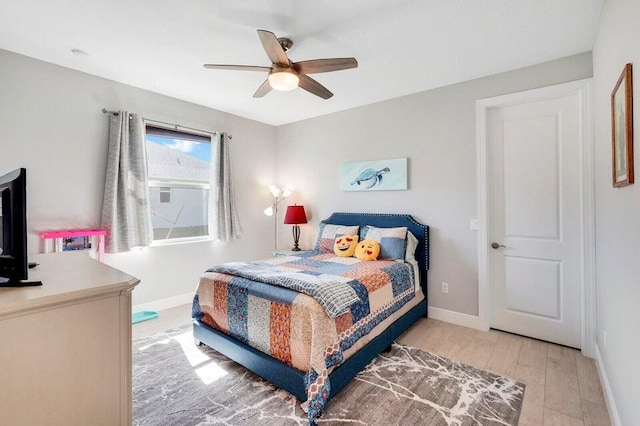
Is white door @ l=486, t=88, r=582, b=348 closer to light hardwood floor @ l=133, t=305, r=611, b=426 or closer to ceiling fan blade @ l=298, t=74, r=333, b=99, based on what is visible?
light hardwood floor @ l=133, t=305, r=611, b=426

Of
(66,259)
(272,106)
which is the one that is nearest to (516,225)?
(272,106)

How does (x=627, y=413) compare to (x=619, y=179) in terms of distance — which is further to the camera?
(x=619, y=179)

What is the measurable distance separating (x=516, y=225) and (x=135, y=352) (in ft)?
12.2

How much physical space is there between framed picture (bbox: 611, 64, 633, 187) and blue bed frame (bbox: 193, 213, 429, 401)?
5.92 feet

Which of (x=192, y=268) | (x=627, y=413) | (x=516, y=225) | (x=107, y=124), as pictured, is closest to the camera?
(x=627, y=413)

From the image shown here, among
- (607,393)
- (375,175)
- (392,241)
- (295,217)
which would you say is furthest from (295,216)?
(607,393)

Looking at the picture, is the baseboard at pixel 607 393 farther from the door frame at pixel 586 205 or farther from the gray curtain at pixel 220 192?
the gray curtain at pixel 220 192

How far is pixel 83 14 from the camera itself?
6.86 feet

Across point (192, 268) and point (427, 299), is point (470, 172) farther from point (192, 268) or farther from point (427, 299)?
point (192, 268)

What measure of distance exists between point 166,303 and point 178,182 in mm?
1518

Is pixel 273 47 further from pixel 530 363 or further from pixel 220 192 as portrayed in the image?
pixel 530 363

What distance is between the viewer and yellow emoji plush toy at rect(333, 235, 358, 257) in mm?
3447

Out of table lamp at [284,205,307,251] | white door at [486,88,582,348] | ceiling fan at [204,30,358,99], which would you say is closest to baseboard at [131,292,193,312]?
table lamp at [284,205,307,251]

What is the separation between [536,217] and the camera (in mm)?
2814
